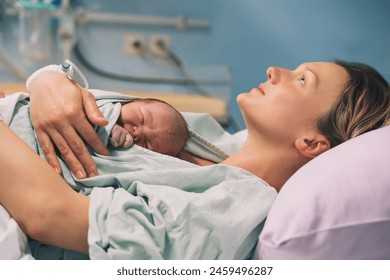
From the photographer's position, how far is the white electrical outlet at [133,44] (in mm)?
2363

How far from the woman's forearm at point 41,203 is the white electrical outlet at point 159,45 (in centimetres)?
166

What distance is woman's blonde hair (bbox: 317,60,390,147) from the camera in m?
0.92

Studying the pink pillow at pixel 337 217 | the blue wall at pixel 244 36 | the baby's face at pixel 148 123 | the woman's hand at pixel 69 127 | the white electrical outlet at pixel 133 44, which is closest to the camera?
the pink pillow at pixel 337 217

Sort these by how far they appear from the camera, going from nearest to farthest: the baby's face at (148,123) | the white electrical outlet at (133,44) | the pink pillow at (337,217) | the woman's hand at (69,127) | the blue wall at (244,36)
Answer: the pink pillow at (337,217) < the woman's hand at (69,127) < the baby's face at (148,123) < the blue wall at (244,36) < the white electrical outlet at (133,44)

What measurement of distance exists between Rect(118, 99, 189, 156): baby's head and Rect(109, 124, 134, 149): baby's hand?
17mm

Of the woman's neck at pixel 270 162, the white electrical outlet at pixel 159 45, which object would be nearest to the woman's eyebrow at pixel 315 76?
the woman's neck at pixel 270 162

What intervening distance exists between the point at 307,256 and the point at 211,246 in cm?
14

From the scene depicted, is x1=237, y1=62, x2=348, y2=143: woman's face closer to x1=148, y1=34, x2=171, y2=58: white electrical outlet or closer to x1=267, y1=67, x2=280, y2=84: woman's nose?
x1=267, y1=67, x2=280, y2=84: woman's nose

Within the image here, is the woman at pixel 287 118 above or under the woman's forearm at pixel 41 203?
above

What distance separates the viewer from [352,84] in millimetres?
953

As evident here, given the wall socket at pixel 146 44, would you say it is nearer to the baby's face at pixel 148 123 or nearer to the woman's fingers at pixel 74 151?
the baby's face at pixel 148 123

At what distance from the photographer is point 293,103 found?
94 cm

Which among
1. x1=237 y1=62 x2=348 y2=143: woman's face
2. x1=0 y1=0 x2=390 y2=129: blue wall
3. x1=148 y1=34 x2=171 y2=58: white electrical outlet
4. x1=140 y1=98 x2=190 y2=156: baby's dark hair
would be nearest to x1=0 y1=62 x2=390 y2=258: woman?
x1=237 y1=62 x2=348 y2=143: woman's face
